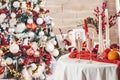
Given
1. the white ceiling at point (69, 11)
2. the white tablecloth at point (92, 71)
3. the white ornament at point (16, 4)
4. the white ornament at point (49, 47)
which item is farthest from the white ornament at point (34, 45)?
the white tablecloth at point (92, 71)

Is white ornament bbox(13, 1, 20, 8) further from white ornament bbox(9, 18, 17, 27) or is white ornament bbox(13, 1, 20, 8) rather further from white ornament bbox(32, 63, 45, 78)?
white ornament bbox(32, 63, 45, 78)

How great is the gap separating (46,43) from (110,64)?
2.11 metres

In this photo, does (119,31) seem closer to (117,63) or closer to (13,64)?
(13,64)

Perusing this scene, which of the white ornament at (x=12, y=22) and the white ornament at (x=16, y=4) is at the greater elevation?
the white ornament at (x=16, y=4)

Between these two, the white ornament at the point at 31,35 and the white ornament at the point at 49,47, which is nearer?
the white ornament at the point at 31,35

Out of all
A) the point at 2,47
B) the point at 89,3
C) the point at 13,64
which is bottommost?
the point at 13,64

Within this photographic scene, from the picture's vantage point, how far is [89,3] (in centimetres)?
586

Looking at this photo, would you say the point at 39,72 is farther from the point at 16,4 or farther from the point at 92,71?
the point at 92,71

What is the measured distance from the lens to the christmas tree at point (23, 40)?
4.05m

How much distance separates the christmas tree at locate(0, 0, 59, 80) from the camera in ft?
13.3

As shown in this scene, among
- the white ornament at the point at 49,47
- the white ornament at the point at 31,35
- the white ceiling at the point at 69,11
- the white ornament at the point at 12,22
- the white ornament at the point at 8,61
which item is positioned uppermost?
the white ceiling at the point at 69,11

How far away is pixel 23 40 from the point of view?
4.13 metres

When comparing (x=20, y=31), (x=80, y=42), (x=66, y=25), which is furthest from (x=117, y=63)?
(x=66, y=25)

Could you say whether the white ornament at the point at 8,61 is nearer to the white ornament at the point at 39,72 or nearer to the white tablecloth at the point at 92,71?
the white ornament at the point at 39,72
